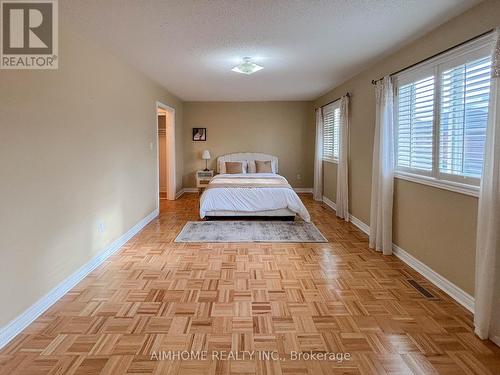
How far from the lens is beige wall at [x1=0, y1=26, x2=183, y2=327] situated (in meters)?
2.38

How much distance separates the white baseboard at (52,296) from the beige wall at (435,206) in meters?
3.18

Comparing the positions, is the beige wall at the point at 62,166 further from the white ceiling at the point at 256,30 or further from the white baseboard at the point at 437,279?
the white baseboard at the point at 437,279

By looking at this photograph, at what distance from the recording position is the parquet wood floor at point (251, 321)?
204 centimetres

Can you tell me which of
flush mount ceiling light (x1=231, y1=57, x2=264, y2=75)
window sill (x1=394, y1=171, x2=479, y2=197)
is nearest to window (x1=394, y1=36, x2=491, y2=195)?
window sill (x1=394, y1=171, x2=479, y2=197)

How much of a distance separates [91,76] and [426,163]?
334 centimetres

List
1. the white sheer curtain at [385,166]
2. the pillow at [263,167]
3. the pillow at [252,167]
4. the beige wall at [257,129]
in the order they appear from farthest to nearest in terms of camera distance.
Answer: the beige wall at [257,129] → the pillow at [252,167] → the pillow at [263,167] → the white sheer curtain at [385,166]

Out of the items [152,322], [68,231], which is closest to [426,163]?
[152,322]

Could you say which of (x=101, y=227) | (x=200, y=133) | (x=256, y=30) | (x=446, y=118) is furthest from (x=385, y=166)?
(x=200, y=133)

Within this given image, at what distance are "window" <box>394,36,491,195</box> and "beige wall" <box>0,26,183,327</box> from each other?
318cm

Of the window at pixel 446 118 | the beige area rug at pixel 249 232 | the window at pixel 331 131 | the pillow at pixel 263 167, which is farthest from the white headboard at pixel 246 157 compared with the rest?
the window at pixel 446 118

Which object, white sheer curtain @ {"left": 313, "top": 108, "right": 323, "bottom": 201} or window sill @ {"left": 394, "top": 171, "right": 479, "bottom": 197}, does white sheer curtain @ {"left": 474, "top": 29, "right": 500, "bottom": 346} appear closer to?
window sill @ {"left": 394, "top": 171, "right": 479, "bottom": 197}

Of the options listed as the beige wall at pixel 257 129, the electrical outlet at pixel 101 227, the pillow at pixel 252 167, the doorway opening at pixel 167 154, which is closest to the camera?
the electrical outlet at pixel 101 227

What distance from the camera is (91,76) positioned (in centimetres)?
357

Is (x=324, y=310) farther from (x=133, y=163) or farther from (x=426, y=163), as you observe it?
(x=133, y=163)
